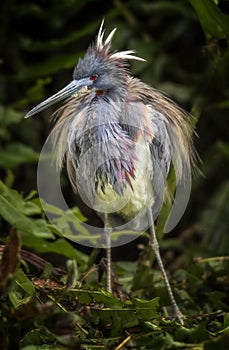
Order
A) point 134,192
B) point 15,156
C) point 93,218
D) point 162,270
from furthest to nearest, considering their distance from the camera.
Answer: point 15,156 → point 93,218 → point 162,270 → point 134,192

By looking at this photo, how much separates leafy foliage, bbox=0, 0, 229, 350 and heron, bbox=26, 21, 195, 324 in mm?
131

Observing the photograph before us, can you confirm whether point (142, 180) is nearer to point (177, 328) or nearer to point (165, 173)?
point (165, 173)

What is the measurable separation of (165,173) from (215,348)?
1.42 ft

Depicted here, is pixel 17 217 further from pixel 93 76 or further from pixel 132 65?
pixel 132 65

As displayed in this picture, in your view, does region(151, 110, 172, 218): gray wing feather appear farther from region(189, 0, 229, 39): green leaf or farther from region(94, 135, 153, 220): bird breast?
region(189, 0, 229, 39): green leaf

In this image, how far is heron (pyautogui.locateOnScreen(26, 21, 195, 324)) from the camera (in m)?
1.10

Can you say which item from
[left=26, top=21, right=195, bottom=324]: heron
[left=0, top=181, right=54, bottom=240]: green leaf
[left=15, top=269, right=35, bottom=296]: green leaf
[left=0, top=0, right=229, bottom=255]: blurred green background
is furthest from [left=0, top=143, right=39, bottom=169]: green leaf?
[left=15, top=269, right=35, bottom=296]: green leaf

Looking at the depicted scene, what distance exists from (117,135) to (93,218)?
63 centimetres

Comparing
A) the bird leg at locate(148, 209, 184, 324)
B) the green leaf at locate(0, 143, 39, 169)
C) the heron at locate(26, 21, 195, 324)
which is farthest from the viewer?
the green leaf at locate(0, 143, 39, 169)

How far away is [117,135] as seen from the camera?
43.2 inches

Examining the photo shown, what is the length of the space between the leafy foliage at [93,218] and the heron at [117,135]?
131mm

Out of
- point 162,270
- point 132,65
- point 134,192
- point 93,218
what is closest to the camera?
point 134,192

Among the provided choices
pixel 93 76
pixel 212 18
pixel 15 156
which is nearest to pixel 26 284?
pixel 93 76

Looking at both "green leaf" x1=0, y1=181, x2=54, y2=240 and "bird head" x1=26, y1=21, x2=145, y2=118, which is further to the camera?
"green leaf" x1=0, y1=181, x2=54, y2=240
